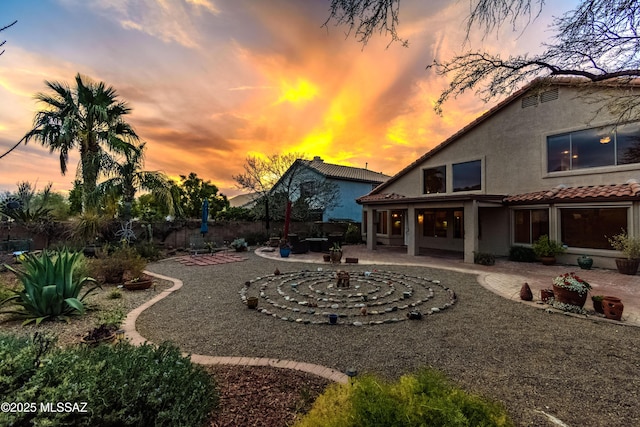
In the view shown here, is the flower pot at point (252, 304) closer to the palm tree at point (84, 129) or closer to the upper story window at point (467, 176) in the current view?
the palm tree at point (84, 129)

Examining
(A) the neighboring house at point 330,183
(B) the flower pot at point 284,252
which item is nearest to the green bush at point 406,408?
(B) the flower pot at point 284,252

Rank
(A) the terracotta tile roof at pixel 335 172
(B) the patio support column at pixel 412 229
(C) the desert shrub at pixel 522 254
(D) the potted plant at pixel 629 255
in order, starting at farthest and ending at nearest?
(A) the terracotta tile roof at pixel 335 172
(B) the patio support column at pixel 412 229
(C) the desert shrub at pixel 522 254
(D) the potted plant at pixel 629 255

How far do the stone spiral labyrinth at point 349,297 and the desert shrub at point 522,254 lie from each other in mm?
5601

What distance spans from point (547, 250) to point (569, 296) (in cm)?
568

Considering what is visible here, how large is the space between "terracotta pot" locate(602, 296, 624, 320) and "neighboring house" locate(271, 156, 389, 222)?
617 inches

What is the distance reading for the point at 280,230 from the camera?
59.0 feet

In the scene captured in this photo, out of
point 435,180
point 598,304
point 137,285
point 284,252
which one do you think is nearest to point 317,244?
point 284,252

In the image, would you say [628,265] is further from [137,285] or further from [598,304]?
[137,285]

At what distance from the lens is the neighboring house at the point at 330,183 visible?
19766 mm

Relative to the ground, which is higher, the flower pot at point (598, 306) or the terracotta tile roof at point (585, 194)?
the terracotta tile roof at point (585, 194)

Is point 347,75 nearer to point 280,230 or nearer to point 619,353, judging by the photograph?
point 619,353

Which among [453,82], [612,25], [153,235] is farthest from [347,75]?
[153,235]

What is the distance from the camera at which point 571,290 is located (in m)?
5.20

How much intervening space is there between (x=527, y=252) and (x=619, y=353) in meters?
8.14
